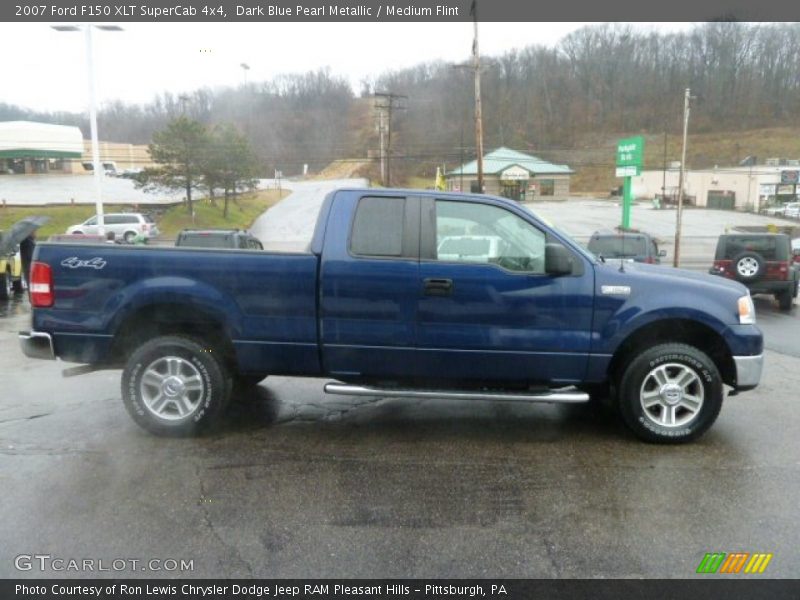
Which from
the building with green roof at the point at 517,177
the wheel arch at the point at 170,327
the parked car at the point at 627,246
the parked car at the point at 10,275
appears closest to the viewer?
the wheel arch at the point at 170,327

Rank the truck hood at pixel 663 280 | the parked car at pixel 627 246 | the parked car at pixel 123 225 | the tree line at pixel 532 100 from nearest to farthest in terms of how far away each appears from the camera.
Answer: the truck hood at pixel 663 280, the parked car at pixel 627 246, the parked car at pixel 123 225, the tree line at pixel 532 100

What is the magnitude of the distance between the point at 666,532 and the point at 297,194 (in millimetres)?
64764

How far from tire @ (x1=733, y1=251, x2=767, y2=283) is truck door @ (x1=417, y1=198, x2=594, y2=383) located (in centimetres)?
1169

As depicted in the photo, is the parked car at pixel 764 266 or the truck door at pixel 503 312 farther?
the parked car at pixel 764 266

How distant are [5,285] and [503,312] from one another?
1424 centimetres

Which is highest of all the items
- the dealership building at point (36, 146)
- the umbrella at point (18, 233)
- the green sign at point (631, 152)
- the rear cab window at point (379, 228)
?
the dealership building at point (36, 146)

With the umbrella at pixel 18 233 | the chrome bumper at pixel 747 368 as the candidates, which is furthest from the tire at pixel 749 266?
the umbrella at pixel 18 233

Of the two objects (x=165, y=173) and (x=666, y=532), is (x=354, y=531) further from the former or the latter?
(x=165, y=173)

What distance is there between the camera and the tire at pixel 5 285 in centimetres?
1464

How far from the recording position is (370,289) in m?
4.75

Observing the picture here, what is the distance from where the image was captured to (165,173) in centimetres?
4728

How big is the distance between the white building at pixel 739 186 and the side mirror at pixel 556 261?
248 ft

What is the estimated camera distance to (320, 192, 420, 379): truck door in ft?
15.6

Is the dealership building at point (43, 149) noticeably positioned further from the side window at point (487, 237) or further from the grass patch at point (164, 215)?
the side window at point (487, 237)
